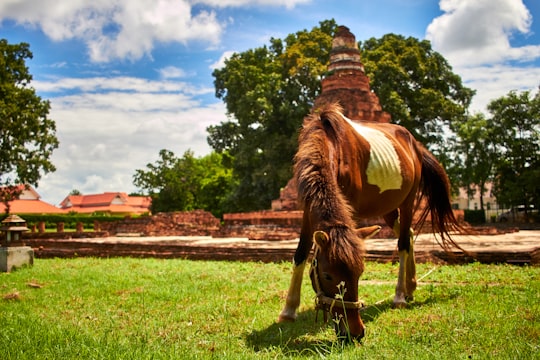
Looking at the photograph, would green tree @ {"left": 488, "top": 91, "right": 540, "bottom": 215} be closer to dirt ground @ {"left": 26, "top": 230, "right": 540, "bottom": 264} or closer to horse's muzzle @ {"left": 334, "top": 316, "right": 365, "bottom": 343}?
dirt ground @ {"left": 26, "top": 230, "right": 540, "bottom": 264}

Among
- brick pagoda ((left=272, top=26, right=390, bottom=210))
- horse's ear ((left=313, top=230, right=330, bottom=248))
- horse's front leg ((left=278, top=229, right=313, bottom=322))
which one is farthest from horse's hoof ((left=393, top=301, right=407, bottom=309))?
brick pagoda ((left=272, top=26, right=390, bottom=210))

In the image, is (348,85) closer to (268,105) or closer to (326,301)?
(268,105)

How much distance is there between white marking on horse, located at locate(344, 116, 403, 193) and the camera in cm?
522

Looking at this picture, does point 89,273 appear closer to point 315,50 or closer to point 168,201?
point 315,50

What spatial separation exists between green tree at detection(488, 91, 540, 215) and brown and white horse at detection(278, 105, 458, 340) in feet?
85.3

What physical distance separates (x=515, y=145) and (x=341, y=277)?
31.4 metres

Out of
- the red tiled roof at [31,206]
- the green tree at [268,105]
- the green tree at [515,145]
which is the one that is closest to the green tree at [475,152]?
the green tree at [515,145]

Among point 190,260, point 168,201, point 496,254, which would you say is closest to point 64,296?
point 190,260

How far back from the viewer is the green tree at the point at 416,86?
96.9 feet

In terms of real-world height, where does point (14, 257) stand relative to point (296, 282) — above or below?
below

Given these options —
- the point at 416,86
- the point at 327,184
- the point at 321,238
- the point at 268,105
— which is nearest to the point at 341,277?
the point at 321,238

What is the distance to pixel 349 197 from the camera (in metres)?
4.64

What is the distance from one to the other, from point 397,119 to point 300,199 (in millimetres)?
25925

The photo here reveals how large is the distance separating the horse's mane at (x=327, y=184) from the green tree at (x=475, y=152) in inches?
1139
